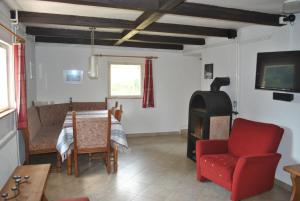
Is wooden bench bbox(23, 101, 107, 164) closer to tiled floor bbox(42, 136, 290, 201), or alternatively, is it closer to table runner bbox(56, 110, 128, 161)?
table runner bbox(56, 110, 128, 161)

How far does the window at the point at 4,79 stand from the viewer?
304 centimetres

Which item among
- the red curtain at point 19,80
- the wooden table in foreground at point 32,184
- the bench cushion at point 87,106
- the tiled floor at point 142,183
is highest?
the red curtain at point 19,80

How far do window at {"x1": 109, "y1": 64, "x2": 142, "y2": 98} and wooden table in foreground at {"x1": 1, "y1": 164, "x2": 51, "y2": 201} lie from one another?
3471 mm

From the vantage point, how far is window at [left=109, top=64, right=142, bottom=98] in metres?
6.08

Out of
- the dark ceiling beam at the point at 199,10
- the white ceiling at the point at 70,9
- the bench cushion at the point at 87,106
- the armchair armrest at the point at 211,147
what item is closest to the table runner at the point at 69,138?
the armchair armrest at the point at 211,147

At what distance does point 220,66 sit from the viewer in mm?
4848

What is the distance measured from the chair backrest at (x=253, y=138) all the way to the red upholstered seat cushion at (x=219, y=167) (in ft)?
0.59

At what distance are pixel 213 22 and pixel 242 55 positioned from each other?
0.80 m

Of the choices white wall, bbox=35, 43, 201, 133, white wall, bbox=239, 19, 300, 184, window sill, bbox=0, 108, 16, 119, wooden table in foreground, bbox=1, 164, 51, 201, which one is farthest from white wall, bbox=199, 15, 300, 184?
window sill, bbox=0, 108, 16, 119

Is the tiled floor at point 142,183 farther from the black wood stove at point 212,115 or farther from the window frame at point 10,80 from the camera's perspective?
the window frame at point 10,80

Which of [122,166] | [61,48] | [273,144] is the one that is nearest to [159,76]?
[61,48]

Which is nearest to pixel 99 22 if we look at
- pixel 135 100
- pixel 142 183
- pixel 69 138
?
pixel 69 138

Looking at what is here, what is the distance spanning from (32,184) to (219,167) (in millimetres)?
2155

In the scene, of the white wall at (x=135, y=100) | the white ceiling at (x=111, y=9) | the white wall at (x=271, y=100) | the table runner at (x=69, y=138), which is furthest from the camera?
the white wall at (x=135, y=100)
